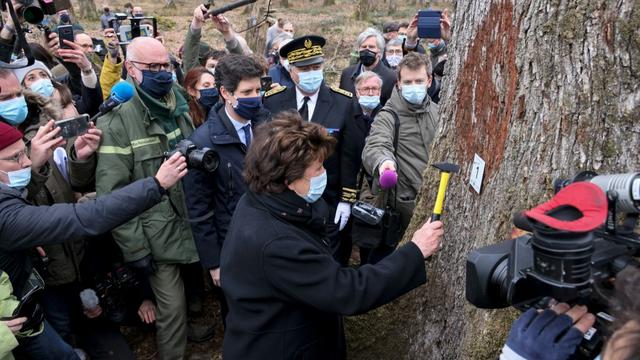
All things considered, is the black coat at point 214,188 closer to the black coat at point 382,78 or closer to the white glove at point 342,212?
the white glove at point 342,212

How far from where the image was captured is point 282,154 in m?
2.16

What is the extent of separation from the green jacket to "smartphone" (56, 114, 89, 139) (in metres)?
0.16

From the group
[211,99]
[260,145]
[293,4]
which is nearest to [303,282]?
[260,145]

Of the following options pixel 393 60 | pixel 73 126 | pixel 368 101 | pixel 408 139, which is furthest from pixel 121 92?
pixel 393 60

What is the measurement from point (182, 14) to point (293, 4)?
22.7 feet

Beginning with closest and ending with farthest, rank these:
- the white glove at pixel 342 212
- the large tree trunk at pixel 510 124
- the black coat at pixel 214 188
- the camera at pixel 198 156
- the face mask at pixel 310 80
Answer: the large tree trunk at pixel 510 124 < the camera at pixel 198 156 < the black coat at pixel 214 188 < the white glove at pixel 342 212 < the face mask at pixel 310 80

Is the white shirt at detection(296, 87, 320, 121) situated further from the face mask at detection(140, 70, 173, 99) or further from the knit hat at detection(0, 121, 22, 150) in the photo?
the knit hat at detection(0, 121, 22, 150)

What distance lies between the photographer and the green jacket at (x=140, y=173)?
3336 millimetres

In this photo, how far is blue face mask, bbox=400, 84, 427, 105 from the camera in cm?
393

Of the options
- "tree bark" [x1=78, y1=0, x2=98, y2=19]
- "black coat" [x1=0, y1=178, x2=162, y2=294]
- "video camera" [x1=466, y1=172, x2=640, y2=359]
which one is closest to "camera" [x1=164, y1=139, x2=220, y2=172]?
"black coat" [x1=0, y1=178, x2=162, y2=294]

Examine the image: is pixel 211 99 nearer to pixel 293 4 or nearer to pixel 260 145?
pixel 260 145

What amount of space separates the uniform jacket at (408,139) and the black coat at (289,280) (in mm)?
1645

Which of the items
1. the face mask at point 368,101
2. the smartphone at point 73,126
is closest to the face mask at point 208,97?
the face mask at point 368,101

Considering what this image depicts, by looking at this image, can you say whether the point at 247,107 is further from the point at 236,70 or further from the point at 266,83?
the point at 266,83
